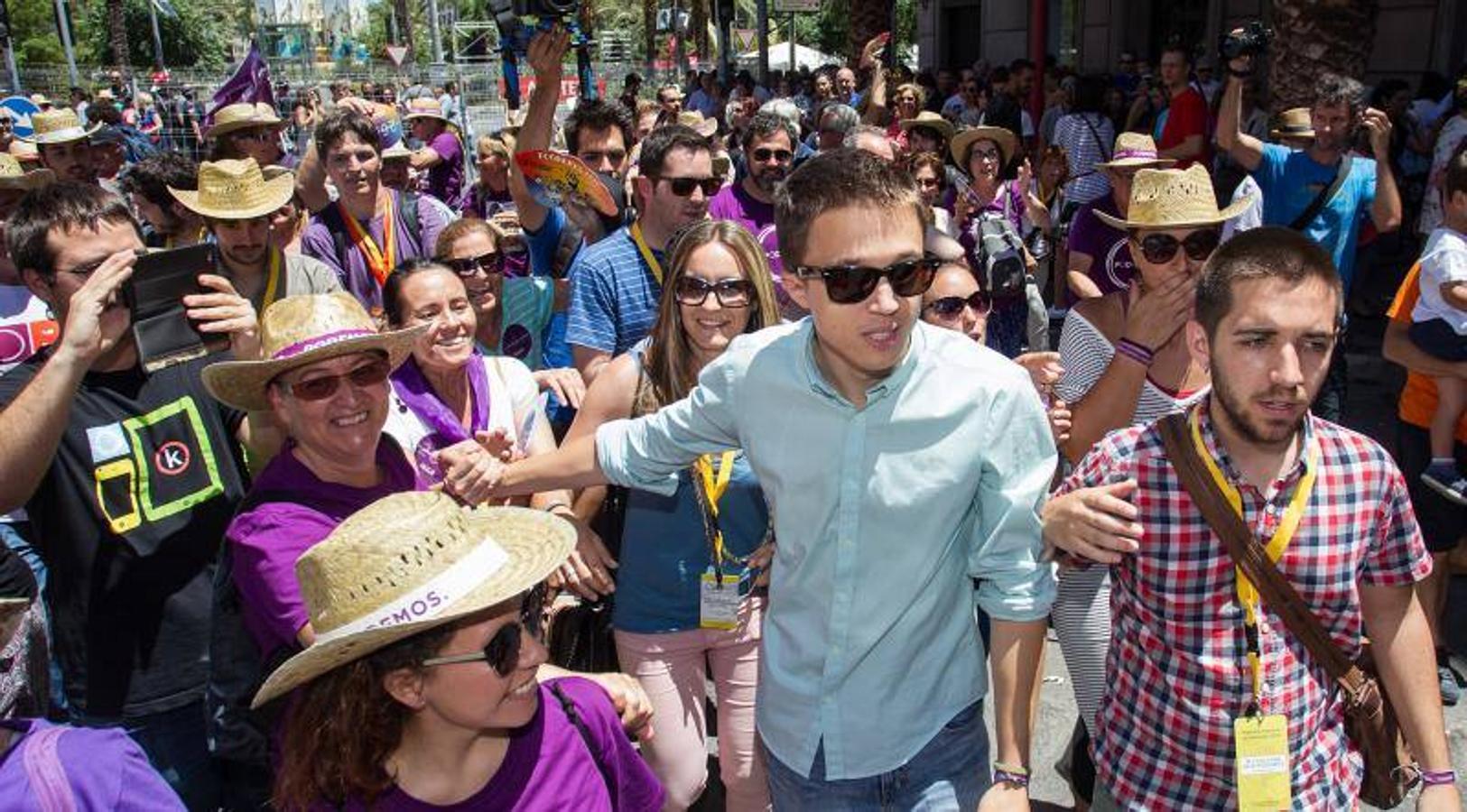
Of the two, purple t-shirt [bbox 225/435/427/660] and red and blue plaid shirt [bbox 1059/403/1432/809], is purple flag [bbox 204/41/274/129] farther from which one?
red and blue plaid shirt [bbox 1059/403/1432/809]

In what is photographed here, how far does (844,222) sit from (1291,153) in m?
4.29

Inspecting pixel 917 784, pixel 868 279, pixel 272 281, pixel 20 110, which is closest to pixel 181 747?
pixel 917 784

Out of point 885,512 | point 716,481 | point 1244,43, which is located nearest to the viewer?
point 885,512

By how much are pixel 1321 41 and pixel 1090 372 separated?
7.47 metres

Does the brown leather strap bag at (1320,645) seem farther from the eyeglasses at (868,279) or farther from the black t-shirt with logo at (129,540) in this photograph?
the black t-shirt with logo at (129,540)

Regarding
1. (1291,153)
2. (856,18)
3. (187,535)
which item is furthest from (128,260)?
(856,18)

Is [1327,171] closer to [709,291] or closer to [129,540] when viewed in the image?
[709,291]

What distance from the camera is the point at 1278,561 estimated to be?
2.11 meters

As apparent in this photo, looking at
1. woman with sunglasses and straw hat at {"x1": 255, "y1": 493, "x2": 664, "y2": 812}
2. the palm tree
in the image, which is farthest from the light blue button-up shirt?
the palm tree

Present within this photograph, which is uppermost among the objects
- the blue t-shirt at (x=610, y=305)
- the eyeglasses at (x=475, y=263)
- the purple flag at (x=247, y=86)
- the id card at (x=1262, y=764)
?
the purple flag at (x=247, y=86)

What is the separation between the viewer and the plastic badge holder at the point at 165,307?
9.03ft

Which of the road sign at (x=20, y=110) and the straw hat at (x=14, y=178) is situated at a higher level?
the road sign at (x=20, y=110)

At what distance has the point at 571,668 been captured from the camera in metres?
3.35

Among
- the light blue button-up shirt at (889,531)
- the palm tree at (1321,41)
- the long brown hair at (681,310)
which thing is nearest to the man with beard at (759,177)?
the long brown hair at (681,310)
